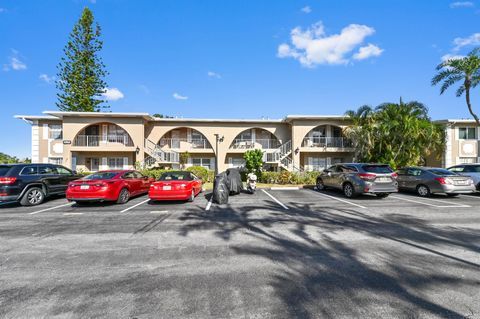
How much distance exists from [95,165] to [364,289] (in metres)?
24.1

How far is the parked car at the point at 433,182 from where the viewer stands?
10.1 meters

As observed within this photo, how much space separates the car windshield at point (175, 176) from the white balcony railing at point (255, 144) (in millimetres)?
12580

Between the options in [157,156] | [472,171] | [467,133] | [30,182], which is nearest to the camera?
[30,182]

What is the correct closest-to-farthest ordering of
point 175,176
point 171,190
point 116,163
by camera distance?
point 171,190
point 175,176
point 116,163

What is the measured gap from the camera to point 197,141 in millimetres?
22516

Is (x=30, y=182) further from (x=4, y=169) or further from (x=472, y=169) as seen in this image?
(x=472, y=169)

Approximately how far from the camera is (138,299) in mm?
2783

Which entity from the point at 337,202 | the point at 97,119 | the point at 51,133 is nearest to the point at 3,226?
the point at 337,202

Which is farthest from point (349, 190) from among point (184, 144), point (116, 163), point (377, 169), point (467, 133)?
point (467, 133)

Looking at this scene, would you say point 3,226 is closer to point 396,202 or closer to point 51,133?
point 396,202

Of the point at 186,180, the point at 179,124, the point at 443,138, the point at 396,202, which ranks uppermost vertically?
the point at 179,124

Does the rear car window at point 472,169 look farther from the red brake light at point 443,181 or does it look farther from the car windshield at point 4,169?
the car windshield at point 4,169

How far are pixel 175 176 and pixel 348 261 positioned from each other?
750 cm

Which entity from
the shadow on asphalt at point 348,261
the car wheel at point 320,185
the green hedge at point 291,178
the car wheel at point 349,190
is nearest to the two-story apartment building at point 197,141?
the green hedge at point 291,178
